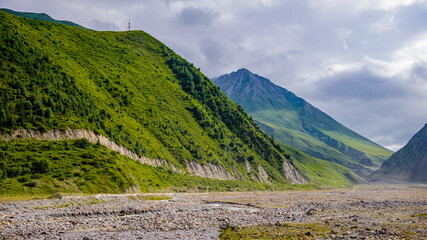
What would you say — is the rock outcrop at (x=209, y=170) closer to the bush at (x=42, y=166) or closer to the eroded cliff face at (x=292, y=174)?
the eroded cliff face at (x=292, y=174)

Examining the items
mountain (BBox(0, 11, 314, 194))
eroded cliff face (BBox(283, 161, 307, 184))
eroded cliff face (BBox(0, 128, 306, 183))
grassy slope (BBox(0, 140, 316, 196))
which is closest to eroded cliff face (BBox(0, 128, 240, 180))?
eroded cliff face (BBox(0, 128, 306, 183))

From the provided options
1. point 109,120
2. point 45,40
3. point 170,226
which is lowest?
point 170,226

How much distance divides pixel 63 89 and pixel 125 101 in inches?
1366

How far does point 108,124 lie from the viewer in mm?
99188

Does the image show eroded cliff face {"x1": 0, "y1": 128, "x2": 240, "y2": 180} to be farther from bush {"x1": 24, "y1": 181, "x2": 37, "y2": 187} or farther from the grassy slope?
bush {"x1": 24, "y1": 181, "x2": 37, "y2": 187}

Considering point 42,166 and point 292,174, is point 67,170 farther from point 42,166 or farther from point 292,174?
point 292,174

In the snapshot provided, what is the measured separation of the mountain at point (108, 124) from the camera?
68.9 meters

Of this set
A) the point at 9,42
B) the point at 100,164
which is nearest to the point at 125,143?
the point at 100,164

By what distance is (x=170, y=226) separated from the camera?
33656 millimetres

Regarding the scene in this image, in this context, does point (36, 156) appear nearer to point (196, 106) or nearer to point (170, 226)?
point (170, 226)

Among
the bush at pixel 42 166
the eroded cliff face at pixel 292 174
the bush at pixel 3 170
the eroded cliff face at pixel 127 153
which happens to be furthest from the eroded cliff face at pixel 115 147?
the eroded cliff face at pixel 292 174

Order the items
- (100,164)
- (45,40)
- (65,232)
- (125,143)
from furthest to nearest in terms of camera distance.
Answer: (45,40) → (125,143) → (100,164) → (65,232)

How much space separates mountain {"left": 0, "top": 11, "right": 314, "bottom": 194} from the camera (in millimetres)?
68938

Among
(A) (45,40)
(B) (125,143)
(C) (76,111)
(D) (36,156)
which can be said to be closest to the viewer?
(D) (36,156)
